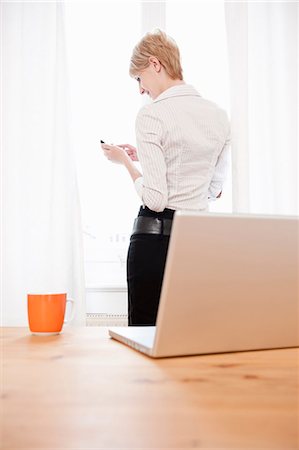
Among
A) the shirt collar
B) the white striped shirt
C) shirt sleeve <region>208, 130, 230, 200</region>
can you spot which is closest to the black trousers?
the white striped shirt

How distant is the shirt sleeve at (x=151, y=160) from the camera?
1.66 metres

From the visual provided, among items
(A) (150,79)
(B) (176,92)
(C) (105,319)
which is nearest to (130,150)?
(A) (150,79)

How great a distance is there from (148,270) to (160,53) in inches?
30.5

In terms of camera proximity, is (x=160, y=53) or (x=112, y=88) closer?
(x=160, y=53)

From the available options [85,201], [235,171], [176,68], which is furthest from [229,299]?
[85,201]

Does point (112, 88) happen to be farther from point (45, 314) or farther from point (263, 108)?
point (45, 314)

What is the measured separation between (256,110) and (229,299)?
2274 millimetres

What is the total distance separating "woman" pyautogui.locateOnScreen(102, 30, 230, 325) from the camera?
170 cm

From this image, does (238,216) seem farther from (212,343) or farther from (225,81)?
(225,81)

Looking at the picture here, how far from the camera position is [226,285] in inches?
27.0

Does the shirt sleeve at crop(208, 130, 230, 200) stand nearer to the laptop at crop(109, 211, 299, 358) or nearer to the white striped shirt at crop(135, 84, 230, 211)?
the white striped shirt at crop(135, 84, 230, 211)

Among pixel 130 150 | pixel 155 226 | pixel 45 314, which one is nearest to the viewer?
pixel 45 314

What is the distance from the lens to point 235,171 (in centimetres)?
274

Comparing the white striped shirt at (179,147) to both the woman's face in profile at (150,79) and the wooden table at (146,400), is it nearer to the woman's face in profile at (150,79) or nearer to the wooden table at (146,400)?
the woman's face in profile at (150,79)
